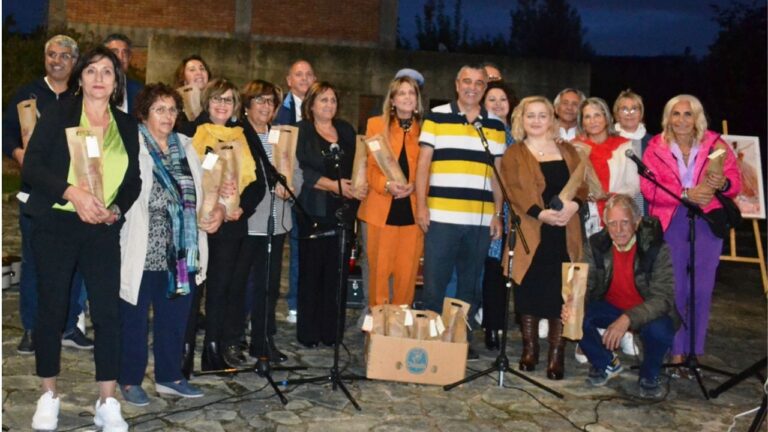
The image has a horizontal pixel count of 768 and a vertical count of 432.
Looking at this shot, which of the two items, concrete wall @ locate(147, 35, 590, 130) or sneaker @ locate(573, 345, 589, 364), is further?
Result: concrete wall @ locate(147, 35, 590, 130)

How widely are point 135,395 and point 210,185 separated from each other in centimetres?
128

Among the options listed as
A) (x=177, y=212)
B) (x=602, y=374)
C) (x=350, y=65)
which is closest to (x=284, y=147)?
(x=177, y=212)

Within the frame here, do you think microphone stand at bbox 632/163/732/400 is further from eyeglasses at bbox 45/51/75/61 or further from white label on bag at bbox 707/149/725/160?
eyeglasses at bbox 45/51/75/61

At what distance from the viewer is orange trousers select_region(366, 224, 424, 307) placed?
632 cm

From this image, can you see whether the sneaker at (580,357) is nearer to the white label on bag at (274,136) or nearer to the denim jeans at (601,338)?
the denim jeans at (601,338)

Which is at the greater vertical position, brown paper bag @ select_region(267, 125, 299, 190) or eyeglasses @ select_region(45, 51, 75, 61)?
eyeglasses @ select_region(45, 51, 75, 61)

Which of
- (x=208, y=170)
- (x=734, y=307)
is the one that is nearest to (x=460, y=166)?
(x=208, y=170)

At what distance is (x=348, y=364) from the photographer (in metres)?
6.11

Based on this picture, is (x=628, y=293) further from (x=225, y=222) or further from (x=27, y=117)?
(x=27, y=117)

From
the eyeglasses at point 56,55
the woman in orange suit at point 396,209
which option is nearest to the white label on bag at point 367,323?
the woman in orange suit at point 396,209

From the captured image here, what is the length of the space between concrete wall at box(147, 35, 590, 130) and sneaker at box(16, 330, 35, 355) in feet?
35.7

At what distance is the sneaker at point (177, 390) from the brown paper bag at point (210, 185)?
3.27 ft

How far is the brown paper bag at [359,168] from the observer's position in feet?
20.4

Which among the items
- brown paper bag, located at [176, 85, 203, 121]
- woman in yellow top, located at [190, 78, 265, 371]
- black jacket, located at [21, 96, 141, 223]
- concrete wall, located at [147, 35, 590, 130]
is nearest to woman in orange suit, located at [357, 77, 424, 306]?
woman in yellow top, located at [190, 78, 265, 371]
